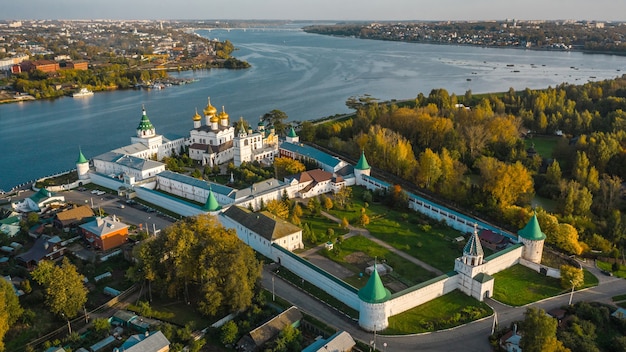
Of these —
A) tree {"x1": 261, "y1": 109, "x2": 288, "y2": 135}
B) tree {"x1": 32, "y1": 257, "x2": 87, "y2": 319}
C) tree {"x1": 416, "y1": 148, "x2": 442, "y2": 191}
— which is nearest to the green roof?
tree {"x1": 416, "y1": 148, "x2": 442, "y2": 191}

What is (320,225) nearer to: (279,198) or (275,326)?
(279,198)

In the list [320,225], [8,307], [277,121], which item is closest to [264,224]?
[320,225]

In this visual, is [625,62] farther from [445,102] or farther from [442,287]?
[442,287]

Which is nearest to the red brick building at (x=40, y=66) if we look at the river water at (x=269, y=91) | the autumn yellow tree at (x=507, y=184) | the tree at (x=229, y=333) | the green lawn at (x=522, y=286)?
the river water at (x=269, y=91)

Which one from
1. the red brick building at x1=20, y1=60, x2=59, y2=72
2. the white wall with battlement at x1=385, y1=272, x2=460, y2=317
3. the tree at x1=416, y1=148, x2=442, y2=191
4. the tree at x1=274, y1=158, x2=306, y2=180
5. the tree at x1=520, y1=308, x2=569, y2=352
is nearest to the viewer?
the tree at x1=520, y1=308, x2=569, y2=352

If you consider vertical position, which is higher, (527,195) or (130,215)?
(527,195)

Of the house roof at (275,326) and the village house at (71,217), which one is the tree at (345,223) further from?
the village house at (71,217)

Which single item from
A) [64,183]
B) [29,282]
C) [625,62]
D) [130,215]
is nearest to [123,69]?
[64,183]

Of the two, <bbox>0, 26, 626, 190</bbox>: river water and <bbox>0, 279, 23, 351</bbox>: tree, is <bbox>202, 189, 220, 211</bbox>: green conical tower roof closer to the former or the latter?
<bbox>0, 279, 23, 351</bbox>: tree
